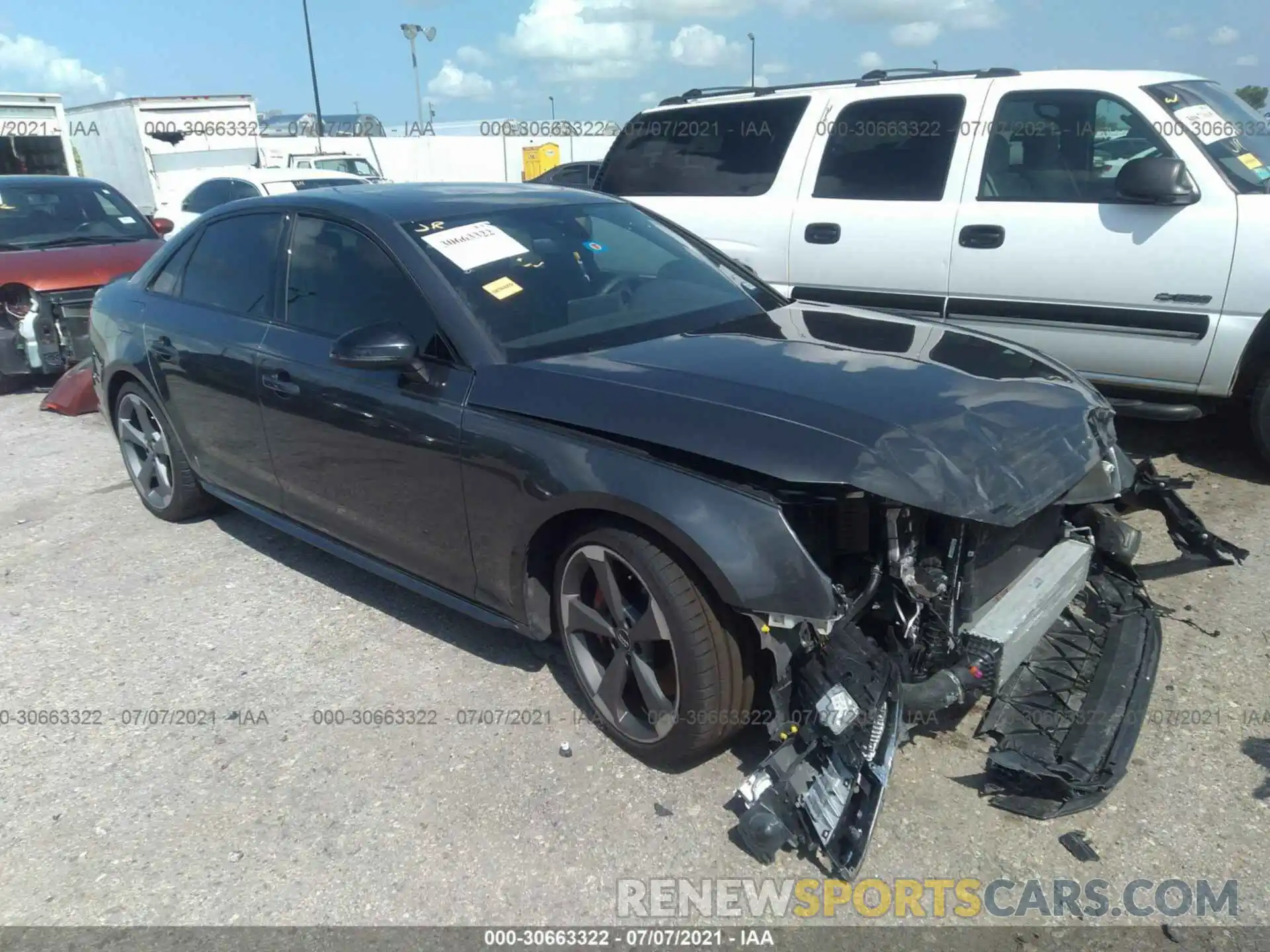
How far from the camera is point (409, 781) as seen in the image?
300cm

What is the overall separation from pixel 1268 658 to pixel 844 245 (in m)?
3.22

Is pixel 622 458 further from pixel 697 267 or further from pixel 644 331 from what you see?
pixel 697 267

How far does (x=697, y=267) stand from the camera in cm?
404

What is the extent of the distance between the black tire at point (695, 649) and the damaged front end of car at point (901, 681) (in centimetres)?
11

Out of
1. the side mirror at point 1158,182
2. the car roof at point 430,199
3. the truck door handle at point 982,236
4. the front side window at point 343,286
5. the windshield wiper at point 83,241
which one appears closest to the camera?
the front side window at point 343,286

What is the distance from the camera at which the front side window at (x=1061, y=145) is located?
4957 mm

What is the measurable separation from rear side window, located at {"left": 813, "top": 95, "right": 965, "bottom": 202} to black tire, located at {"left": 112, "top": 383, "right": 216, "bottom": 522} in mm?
3856

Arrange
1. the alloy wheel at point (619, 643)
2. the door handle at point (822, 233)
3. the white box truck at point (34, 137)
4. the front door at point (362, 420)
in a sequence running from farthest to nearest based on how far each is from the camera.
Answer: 1. the white box truck at point (34, 137)
2. the door handle at point (822, 233)
3. the front door at point (362, 420)
4. the alloy wheel at point (619, 643)

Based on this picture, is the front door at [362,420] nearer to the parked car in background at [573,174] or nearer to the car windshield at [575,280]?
the car windshield at [575,280]

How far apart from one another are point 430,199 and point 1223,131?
3995 mm

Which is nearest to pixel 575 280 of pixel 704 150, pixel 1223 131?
pixel 704 150

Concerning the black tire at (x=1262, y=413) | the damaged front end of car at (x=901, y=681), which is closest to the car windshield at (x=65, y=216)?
the damaged front end of car at (x=901, y=681)

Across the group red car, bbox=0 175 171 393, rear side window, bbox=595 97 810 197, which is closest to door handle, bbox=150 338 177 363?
red car, bbox=0 175 171 393

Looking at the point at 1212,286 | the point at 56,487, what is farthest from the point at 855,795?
the point at 56,487
